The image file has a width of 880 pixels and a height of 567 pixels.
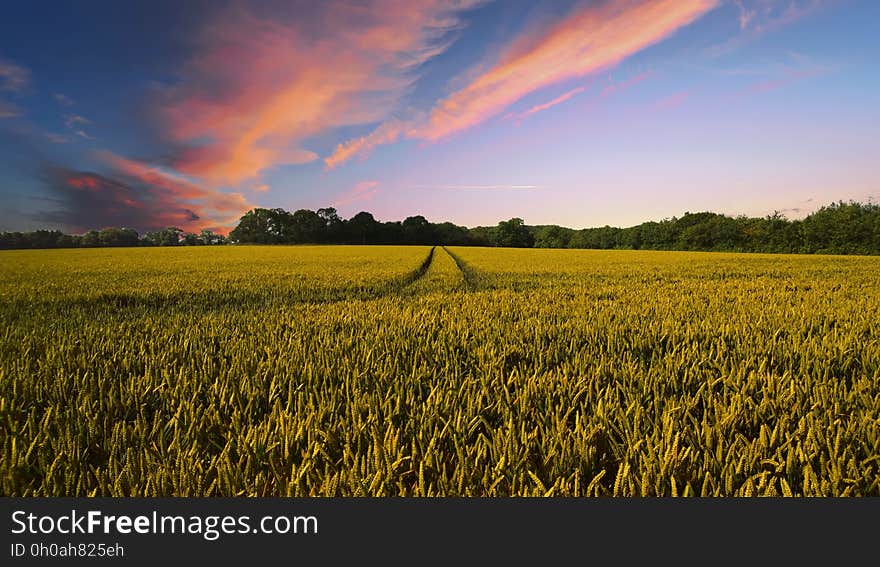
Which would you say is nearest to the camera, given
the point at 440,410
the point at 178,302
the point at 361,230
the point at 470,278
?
the point at 440,410

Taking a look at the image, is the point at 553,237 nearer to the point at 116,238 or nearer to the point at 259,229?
the point at 259,229

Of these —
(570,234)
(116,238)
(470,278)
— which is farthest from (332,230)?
(470,278)

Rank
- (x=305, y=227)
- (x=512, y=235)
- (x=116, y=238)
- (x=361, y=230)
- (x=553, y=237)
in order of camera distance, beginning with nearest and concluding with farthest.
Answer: (x=116, y=238) → (x=305, y=227) → (x=361, y=230) → (x=553, y=237) → (x=512, y=235)

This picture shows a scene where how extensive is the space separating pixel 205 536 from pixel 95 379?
1.99 meters

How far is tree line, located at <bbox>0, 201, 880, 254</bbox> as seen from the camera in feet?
223

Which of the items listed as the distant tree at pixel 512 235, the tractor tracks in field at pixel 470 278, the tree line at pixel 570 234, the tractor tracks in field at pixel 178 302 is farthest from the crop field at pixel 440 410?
the distant tree at pixel 512 235

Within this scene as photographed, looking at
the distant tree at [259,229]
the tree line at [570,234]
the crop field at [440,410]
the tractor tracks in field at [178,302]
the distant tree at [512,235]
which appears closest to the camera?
the crop field at [440,410]

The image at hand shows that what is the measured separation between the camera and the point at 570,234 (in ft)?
417

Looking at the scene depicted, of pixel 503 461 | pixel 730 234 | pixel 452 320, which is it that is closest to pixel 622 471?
pixel 503 461

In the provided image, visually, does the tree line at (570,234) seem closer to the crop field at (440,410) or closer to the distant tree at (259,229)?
the distant tree at (259,229)

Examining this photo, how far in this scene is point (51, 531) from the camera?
126cm

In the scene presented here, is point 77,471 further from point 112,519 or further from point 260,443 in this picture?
point 260,443

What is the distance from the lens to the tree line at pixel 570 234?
67.9m

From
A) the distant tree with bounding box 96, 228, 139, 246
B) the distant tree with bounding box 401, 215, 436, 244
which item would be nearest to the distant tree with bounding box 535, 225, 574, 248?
the distant tree with bounding box 401, 215, 436, 244
